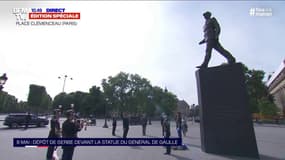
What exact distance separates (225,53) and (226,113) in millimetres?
3155

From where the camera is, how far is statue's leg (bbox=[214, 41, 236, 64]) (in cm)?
1013

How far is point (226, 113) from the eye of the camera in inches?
366

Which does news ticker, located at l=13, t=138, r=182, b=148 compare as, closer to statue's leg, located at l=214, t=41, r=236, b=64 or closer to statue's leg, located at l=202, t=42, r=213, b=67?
statue's leg, located at l=202, t=42, r=213, b=67

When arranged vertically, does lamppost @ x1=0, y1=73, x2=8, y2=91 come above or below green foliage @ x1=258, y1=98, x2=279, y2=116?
above

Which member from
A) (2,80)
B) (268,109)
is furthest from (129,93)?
(2,80)

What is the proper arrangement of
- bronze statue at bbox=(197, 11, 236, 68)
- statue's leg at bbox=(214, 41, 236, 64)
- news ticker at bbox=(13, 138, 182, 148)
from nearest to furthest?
news ticker at bbox=(13, 138, 182, 148) < statue's leg at bbox=(214, 41, 236, 64) < bronze statue at bbox=(197, 11, 236, 68)

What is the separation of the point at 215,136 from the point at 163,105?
77748 mm

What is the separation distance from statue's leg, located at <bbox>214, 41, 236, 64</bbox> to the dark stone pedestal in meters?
0.54

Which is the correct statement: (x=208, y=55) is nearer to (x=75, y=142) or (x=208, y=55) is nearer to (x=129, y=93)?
(x=75, y=142)

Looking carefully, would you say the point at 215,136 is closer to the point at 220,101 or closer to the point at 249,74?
the point at 220,101

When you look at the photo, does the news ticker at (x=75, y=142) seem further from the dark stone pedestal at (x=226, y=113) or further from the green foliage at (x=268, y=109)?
the green foliage at (x=268, y=109)

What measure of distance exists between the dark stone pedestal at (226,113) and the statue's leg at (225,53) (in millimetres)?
544

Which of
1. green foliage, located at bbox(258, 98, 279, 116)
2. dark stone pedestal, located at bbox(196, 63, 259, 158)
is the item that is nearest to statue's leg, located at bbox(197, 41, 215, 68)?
dark stone pedestal, located at bbox(196, 63, 259, 158)

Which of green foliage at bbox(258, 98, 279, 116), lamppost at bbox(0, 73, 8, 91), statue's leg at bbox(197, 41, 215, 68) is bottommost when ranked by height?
green foliage at bbox(258, 98, 279, 116)
